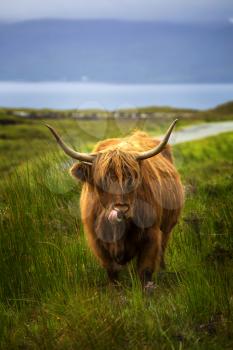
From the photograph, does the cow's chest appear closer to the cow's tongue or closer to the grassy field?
the grassy field

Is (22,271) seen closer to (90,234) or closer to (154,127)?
(90,234)

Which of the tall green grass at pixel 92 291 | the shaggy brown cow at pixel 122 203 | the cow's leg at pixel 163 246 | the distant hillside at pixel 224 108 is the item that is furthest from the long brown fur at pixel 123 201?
the distant hillside at pixel 224 108

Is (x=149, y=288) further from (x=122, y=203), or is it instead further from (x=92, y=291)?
(x=122, y=203)

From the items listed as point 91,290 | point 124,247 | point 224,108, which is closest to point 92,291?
point 91,290

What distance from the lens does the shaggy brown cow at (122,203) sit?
14.6ft

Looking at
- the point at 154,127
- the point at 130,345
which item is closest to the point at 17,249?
the point at 130,345

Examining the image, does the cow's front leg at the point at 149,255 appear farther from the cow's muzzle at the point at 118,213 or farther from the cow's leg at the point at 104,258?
the cow's muzzle at the point at 118,213

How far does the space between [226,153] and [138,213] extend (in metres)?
11.0

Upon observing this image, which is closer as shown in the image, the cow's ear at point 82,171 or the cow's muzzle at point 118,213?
the cow's muzzle at point 118,213

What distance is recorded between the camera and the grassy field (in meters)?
3.44

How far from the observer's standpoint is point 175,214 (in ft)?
18.1

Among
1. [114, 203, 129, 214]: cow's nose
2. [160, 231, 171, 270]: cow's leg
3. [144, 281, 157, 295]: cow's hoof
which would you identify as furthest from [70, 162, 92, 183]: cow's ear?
[160, 231, 171, 270]: cow's leg

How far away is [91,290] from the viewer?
401 cm

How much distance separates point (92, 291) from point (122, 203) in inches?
25.8
